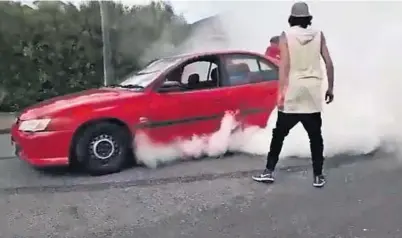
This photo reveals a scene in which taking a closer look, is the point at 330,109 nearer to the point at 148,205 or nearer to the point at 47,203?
the point at 148,205

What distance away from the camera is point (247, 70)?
6.92 meters

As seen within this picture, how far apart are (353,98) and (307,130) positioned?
2.02 metres

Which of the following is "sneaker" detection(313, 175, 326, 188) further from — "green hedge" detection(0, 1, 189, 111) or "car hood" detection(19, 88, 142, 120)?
"green hedge" detection(0, 1, 189, 111)

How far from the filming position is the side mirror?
6.43 m

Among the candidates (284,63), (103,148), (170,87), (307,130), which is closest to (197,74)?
(170,87)

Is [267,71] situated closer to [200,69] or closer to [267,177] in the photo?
[200,69]

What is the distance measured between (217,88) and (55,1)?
6900mm

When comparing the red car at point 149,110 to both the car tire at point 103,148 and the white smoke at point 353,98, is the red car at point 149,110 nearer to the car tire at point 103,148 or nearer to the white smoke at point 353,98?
the car tire at point 103,148

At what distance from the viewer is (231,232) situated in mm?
4215

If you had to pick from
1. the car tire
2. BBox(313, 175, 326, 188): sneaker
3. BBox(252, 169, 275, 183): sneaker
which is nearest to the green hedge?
the car tire

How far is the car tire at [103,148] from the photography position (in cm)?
599

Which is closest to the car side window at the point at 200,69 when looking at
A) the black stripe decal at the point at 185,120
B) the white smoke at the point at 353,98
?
the black stripe decal at the point at 185,120

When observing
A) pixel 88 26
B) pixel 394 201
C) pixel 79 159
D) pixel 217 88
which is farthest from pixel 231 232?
pixel 88 26

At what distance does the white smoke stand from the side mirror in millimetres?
575
